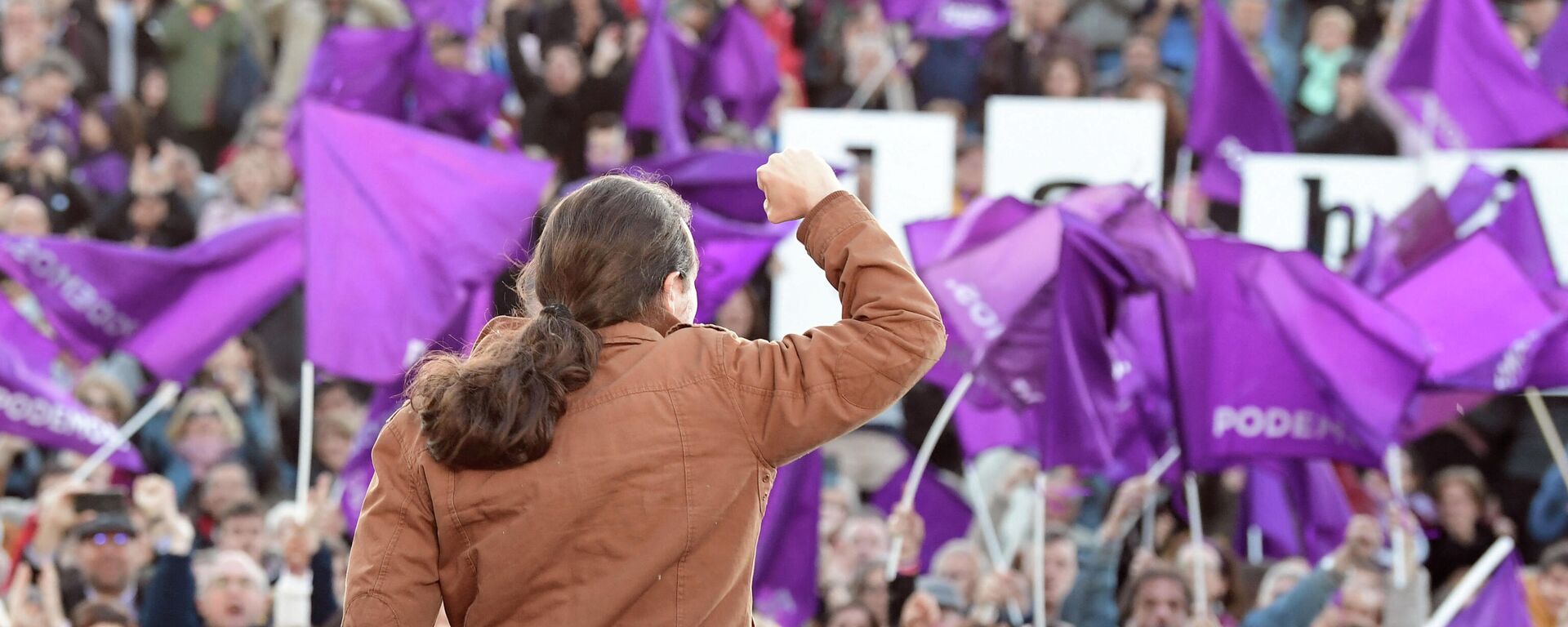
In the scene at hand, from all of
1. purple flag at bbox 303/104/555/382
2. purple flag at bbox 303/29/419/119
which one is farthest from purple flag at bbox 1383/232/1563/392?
purple flag at bbox 303/29/419/119

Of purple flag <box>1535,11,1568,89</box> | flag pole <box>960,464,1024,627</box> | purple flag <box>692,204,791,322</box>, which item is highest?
purple flag <box>1535,11,1568,89</box>

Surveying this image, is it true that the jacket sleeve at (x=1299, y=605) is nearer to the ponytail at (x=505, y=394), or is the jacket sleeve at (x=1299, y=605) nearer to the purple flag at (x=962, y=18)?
the purple flag at (x=962, y=18)

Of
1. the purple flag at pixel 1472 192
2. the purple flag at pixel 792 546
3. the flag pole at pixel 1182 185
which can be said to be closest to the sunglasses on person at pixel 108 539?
the purple flag at pixel 792 546

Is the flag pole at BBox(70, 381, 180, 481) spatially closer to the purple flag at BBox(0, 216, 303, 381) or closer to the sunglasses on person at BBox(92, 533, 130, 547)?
the purple flag at BBox(0, 216, 303, 381)

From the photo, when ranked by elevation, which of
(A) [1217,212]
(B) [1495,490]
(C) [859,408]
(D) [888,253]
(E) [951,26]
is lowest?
(B) [1495,490]

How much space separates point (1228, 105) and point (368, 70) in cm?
378

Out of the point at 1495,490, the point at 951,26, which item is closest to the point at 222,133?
the point at 951,26

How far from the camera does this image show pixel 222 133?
35.2 feet

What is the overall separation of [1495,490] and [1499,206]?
3.77 feet

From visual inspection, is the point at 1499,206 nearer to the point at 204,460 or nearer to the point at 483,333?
the point at 204,460

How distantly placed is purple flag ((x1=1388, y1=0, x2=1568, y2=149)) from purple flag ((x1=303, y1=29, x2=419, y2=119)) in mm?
4459

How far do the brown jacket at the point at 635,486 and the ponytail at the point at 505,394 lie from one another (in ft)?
0.09

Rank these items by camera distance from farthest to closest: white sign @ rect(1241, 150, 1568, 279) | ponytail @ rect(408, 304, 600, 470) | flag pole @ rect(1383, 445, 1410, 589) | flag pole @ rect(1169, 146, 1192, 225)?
flag pole @ rect(1169, 146, 1192, 225), white sign @ rect(1241, 150, 1568, 279), flag pole @ rect(1383, 445, 1410, 589), ponytail @ rect(408, 304, 600, 470)

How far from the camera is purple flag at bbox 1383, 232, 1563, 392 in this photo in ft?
22.9
